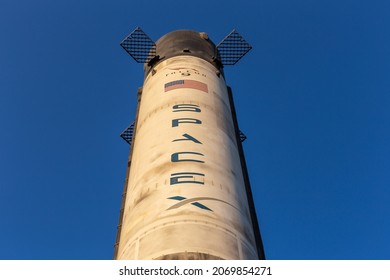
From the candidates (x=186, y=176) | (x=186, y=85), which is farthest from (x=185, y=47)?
(x=186, y=176)

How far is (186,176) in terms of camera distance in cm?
1678

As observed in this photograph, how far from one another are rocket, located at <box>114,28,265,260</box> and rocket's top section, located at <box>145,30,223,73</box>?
0.56ft

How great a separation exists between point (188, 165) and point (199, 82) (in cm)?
647

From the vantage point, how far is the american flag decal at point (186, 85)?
22219 mm

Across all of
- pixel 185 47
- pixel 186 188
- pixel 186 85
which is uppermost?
pixel 185 47

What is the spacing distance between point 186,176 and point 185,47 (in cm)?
1123

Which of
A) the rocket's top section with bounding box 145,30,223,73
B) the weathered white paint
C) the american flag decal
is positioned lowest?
the weathered white paint

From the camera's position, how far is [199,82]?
22.7 meters

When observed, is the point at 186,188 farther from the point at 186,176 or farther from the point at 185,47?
the point at 185,47

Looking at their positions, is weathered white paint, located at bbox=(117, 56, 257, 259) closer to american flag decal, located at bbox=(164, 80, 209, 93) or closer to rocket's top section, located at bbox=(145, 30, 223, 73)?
american flag decal, located at bbox=(164, 80, 209, 93)

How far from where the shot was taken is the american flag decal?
2222cm

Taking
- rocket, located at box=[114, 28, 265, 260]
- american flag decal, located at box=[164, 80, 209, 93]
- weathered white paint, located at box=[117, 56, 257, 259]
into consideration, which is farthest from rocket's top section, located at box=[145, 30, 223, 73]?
american flag decal, located at box=[164, 80, 209, 93]

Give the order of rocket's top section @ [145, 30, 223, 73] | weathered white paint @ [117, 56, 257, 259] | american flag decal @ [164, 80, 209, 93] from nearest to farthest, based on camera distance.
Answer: weathered white paint @ [117, 56, 257, 259]
american flag decal @ [164, 80, 209, 93]
rocket's top section @ [145, 30, 223, 73]
